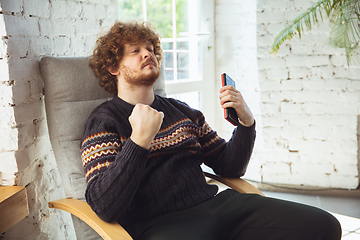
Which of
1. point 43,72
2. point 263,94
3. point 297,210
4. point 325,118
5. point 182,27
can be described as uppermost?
point 182,27

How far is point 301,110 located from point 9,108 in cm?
204

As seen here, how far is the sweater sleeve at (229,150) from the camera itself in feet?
4.92

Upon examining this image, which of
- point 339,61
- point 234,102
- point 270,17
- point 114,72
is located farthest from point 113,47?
point 339,61

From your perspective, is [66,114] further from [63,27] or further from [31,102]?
[63,27]

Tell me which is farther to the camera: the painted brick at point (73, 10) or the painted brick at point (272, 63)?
the painted brick at point (272, 63)

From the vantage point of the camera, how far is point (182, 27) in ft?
8.73

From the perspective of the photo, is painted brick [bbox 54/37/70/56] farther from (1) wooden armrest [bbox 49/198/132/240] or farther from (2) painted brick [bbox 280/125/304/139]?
(2) painted brick [bbox 280/125/304/139]

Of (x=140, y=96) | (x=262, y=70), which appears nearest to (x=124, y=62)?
(x=140, y=96)

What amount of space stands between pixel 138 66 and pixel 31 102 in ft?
1.57

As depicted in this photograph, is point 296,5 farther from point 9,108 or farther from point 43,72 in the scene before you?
point 9,108

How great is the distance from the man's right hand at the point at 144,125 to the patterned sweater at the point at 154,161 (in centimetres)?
2

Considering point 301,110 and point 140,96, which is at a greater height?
point 140,96

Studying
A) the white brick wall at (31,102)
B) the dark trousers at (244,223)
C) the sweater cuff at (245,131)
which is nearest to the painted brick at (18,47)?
the white brick wall at (31,102)

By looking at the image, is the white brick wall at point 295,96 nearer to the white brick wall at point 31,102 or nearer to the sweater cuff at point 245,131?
the sweater cuff at point 245,131
